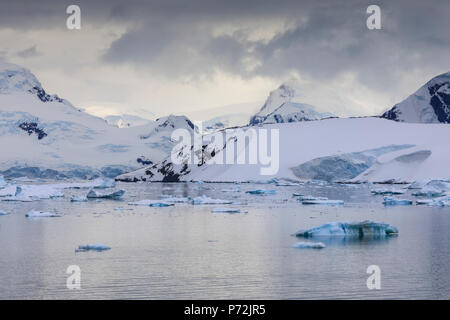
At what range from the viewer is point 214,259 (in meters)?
20.7

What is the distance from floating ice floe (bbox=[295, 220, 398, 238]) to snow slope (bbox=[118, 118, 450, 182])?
A: 43.7 m

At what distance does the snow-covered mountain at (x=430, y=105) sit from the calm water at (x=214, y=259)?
342 feet

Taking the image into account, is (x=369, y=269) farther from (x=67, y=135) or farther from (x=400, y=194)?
(x=67, y=135)

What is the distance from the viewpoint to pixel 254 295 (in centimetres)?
1569

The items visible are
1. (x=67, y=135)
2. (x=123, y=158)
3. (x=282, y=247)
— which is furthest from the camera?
(x=67, y=135)

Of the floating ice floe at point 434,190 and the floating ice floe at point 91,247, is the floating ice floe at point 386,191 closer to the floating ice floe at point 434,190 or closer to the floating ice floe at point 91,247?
the floating ice floe at point 434,190

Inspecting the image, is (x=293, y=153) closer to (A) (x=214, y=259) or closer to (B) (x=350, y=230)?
(B) (x=350, y=230)

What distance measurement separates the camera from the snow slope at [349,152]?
74.1 meters

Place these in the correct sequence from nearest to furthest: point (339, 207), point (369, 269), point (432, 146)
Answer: point (369, 269)
point (339, 207)
point (432, 146)

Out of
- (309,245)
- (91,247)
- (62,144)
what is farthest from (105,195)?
(62,144)

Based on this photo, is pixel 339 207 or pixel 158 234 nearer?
pixel 158 234
